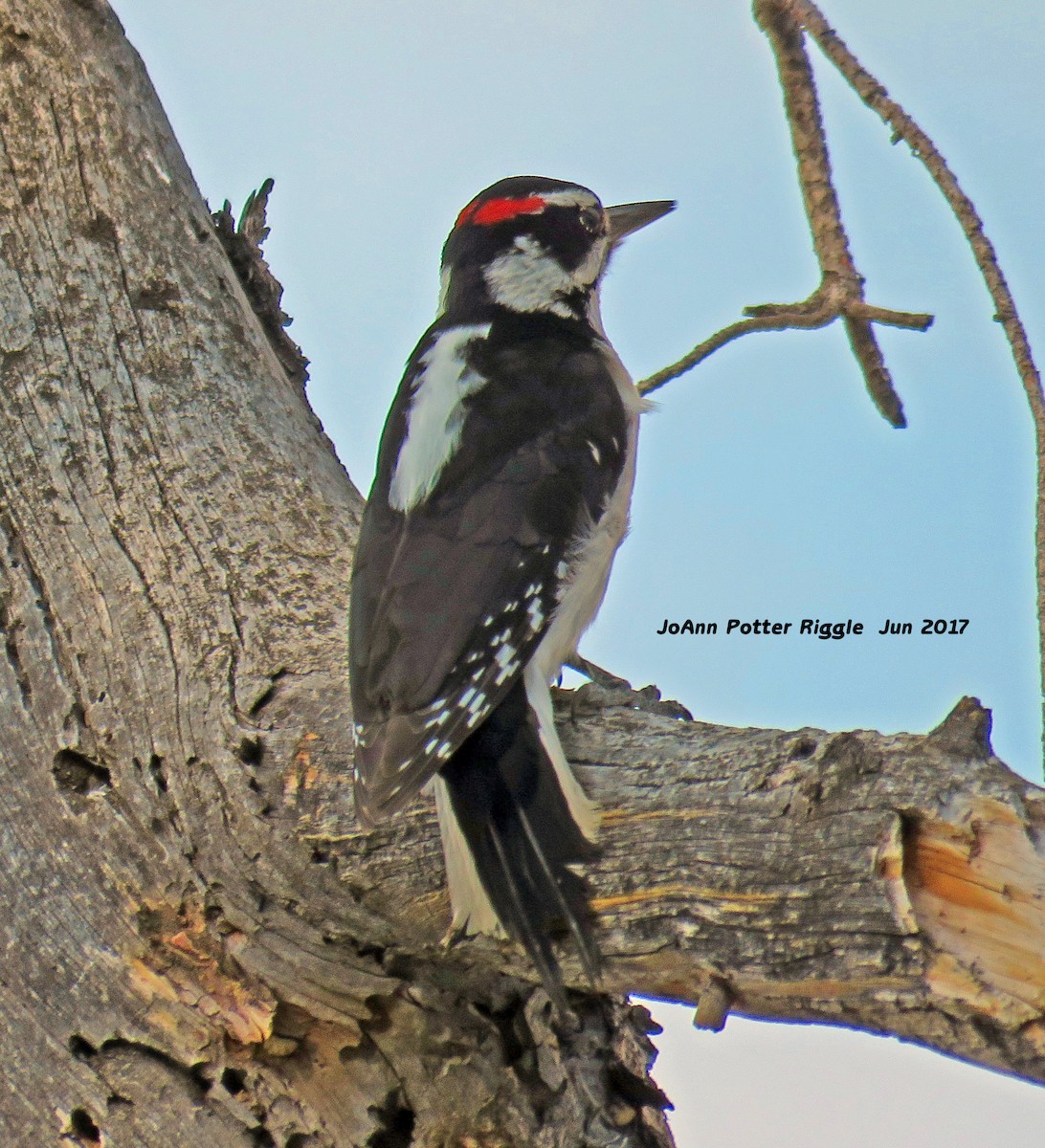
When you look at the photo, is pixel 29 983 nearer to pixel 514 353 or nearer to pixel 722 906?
pixel 722 906

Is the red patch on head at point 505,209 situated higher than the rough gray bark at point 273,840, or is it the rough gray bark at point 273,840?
the red patch on head at point 505,209

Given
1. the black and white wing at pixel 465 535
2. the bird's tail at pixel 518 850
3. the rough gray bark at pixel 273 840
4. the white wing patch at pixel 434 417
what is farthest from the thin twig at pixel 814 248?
the bird's tail at pixel 518 850

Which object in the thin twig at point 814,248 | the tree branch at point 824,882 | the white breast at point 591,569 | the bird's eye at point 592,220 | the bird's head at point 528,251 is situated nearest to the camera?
the tree branch at point 824,882

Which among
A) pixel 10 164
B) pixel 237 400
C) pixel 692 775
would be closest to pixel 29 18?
pixel 10 164

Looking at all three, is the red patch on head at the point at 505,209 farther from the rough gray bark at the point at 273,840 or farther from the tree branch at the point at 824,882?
the tree branch at the point at 824,882

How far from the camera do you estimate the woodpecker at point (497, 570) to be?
6.36ft

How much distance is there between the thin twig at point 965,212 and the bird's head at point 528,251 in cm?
69

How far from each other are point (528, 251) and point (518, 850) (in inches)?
Answer: 63.2

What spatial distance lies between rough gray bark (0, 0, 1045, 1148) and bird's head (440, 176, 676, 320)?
539mm

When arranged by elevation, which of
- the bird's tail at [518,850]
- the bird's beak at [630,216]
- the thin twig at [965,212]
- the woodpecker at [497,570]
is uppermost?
the bird's beak at [630,216]

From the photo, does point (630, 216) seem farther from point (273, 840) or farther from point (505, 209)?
point (273, 840)

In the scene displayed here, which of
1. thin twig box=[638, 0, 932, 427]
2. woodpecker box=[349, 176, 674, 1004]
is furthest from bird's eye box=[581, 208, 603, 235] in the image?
thin twig box=[638, 0, 932, 427]

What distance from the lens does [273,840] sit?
2.13 m

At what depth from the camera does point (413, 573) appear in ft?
7.20
